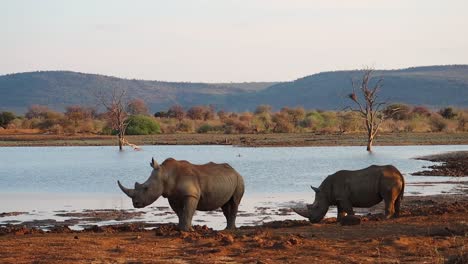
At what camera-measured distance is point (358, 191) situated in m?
16.6

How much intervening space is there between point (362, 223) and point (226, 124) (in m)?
61.2

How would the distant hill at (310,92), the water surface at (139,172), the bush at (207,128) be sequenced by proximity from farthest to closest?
the distant hill at (310,92) < the bush at (207,128) < the water surface at (139,172)

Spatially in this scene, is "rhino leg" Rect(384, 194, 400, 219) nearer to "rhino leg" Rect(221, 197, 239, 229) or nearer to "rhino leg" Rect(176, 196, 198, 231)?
"rhino leg" Rect(221, 197, 239, 229)

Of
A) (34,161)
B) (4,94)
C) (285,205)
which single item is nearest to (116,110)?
(34,161)

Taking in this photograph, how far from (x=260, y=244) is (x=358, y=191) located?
14.7 feet

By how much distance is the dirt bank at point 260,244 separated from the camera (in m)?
11.5

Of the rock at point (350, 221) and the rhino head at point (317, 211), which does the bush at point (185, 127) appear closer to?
the rhino head at point (317, 211)

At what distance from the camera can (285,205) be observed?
70.4 feet

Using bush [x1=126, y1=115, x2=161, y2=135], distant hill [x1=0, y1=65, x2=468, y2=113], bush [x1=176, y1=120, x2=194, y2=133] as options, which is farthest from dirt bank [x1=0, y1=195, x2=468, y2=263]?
distant hill [x1=0, y1=65, x2=468, y2=113]

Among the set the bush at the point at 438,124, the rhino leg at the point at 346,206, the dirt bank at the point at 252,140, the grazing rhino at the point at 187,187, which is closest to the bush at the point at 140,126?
the dirt bank at the point at 252,140

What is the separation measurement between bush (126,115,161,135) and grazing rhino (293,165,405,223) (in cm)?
5480

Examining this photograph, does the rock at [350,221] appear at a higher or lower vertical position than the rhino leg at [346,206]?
lower

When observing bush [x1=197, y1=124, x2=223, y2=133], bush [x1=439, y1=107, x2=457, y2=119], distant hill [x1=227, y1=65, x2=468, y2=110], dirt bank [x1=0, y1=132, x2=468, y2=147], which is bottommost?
dirt bank [x1=0, y1=132, x2=468, y2=147]

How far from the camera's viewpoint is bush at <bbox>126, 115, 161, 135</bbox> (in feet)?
233
